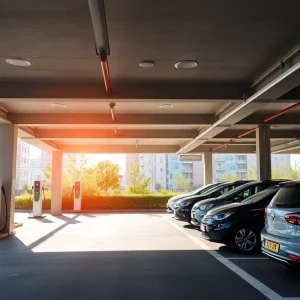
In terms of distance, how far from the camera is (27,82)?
8.27 m

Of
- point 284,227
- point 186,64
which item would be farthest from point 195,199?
point 284,227

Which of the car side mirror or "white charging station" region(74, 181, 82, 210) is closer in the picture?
the car side mirror

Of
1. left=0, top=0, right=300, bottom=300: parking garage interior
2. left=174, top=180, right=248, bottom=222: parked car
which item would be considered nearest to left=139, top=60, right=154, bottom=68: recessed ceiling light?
left=0, top=0, right=300, bottom=300: parking garage interior

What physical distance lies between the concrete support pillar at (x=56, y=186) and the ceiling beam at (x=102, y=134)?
5.08 metres

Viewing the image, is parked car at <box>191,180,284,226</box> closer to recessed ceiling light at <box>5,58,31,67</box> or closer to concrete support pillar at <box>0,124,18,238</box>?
concrete support pillar at <box>0,124,18,238</box>

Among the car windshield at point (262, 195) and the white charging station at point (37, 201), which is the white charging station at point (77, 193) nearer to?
the white charging station at point (37, 201)

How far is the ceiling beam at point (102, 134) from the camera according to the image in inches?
590

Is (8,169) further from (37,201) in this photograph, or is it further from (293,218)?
(293,218)

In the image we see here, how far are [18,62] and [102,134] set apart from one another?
329 inches

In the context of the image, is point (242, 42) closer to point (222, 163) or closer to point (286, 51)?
point (286, 51)

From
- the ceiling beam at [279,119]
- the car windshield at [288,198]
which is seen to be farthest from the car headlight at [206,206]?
the car windshield at [288,198]

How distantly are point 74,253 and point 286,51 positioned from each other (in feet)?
20.1

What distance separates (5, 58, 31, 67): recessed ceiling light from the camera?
6738 millimetres

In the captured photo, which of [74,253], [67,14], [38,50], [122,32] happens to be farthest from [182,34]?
[74,253]
